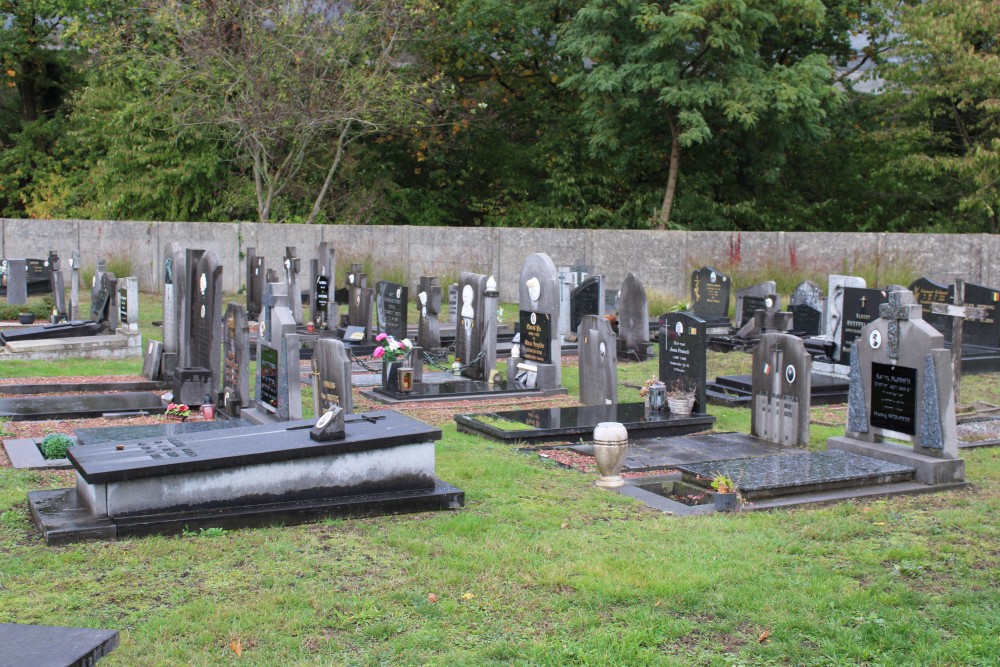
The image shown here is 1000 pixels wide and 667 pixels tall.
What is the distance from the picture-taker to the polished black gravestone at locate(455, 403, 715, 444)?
10266 mm

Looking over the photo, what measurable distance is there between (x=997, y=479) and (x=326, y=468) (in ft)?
17.8

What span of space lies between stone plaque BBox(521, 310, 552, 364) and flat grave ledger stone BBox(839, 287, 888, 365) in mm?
3861

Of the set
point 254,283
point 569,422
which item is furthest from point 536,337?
point 254,283

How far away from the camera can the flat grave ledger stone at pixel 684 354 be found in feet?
36.2

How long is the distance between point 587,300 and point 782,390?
303 inches

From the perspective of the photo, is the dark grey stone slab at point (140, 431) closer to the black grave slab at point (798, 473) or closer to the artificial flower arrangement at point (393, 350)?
the artificial flower arrangement at point (393, 350)

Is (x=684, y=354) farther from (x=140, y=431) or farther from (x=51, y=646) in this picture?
(x=51, y=646)

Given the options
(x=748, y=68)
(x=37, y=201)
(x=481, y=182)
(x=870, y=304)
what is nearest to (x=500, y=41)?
(x=481, y=182)

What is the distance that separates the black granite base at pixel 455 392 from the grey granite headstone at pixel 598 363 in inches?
39.9

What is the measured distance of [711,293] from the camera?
2000 cm

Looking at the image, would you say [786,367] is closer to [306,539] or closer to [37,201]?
[306,539]

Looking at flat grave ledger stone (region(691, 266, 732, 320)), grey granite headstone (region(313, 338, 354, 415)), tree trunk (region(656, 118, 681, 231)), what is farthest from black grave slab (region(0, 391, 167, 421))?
tree trunk (region(656, 118, 681, 231))

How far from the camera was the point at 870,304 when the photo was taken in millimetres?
13875

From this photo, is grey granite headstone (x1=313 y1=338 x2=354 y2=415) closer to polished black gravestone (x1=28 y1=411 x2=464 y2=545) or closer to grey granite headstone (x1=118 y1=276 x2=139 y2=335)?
polished black gravestone (x1=28 y1=411 x2=464 y2=545)
